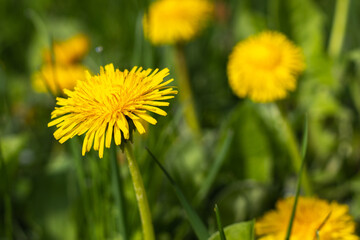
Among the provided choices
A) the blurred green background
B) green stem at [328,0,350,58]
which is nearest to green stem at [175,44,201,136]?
the blurred green background

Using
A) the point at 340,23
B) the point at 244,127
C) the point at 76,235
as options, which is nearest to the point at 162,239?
the point at 76,235

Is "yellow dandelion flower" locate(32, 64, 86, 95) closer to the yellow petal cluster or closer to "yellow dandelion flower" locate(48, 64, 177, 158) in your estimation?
the yellow petal cluster

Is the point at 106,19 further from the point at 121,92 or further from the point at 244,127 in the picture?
the point at 121,92

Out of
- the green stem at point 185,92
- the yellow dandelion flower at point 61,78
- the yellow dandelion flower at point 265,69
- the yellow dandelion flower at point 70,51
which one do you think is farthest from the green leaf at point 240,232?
the yellow dandelion flower at point 70,51

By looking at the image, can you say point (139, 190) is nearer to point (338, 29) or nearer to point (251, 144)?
point (251, 144)

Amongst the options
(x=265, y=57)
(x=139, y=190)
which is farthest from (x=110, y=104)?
(x=265, y=57)

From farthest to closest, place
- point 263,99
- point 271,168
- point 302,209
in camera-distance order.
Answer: point 271,168 < point 263,99 < point 302,209

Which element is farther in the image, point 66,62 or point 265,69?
point 66,62
